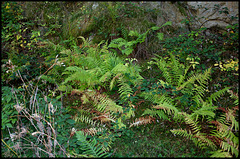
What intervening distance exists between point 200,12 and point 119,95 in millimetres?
3754

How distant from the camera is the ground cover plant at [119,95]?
2465 millimetres

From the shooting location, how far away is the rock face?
451 centimetres

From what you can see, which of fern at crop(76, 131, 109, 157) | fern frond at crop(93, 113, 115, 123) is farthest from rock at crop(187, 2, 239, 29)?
fern at crop(76, 131, 109, 157)

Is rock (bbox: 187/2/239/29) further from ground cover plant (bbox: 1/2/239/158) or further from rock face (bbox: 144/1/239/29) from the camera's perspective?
ground cover plant (bbox: 1/2/239/158)

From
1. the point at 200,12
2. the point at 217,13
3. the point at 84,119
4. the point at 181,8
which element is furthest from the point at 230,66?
the point at 84,119

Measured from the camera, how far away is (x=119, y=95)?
3633 millimetres

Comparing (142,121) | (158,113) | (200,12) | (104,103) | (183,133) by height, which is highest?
(200,12)

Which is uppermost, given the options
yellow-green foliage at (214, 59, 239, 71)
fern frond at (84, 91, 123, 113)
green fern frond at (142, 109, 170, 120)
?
yellow-green foliage at (214, 59, 239, 71)

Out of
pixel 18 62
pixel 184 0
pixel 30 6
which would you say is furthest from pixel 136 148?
pixel 30 6

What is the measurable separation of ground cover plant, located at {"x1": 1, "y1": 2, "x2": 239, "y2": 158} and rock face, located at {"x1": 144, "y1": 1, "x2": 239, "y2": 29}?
0.47 meters

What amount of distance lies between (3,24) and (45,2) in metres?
1.69

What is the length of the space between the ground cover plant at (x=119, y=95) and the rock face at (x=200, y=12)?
0.47 m

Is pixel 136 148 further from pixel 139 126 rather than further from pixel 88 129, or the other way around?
pixel 88 129

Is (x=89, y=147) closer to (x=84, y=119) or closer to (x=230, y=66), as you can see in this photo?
(x=84, y=119)
